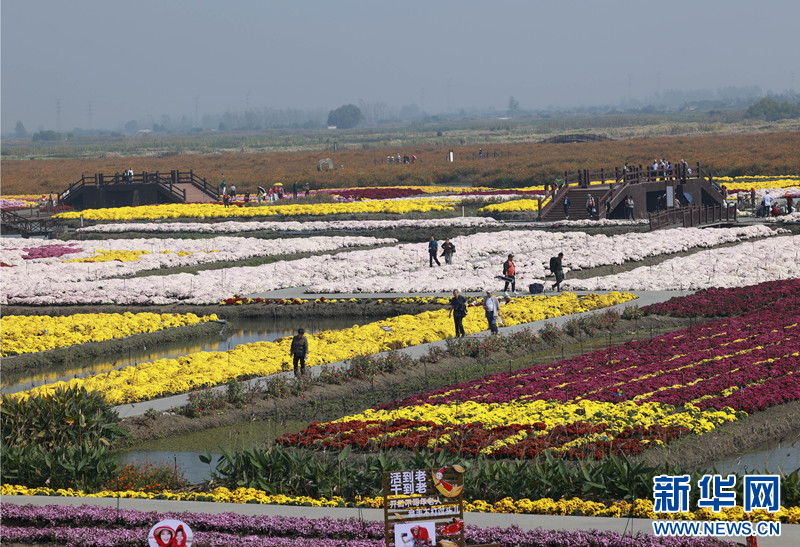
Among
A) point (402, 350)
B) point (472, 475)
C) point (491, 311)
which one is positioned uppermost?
point (472, 475)

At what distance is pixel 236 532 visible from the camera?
545 inches

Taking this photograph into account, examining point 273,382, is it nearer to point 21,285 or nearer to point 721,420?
point 721,420

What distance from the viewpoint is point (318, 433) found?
63.0ft

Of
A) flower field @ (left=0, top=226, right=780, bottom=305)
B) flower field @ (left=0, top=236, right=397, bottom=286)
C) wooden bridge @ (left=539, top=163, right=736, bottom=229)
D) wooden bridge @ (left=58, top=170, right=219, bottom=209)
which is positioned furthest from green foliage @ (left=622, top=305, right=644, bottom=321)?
wooden bridge @ (left=58, top=170, right=219, bottom=209)

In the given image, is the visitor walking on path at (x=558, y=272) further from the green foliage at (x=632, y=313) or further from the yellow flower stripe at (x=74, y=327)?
the yellow flower stripe at (x=74, y=327)

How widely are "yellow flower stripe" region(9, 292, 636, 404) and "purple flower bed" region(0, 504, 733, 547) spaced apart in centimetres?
755

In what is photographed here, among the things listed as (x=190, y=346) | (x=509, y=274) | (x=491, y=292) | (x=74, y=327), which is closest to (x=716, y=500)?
(x=491, y=292)

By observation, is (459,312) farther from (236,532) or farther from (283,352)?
(236,532)

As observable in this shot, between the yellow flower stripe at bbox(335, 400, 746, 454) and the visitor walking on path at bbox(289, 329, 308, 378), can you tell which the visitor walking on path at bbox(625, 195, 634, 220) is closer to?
the visitor walking on path at bbox(289, 329, 308, 378)

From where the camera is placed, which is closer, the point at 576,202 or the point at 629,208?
the point at 629,208

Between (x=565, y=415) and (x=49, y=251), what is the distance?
40.1 meters

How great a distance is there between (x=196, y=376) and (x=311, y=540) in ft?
42.3

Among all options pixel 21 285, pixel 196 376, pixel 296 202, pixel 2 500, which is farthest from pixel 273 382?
pixel 296 202

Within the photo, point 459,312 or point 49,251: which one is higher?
point 459,312
